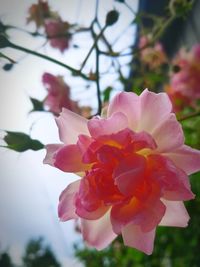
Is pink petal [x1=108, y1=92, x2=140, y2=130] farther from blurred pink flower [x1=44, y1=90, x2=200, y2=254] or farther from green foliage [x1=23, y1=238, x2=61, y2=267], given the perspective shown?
green foliage [x1=23, y1=238, x2=61, y2=267]

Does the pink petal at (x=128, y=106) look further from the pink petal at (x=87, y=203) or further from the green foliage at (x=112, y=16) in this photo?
the green foliage at (x=112, y=16)

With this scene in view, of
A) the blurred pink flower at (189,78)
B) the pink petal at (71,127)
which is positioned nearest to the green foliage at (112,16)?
the pink petal at (71,127)

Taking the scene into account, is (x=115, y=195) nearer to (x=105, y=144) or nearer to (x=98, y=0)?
(x=105, y=144)

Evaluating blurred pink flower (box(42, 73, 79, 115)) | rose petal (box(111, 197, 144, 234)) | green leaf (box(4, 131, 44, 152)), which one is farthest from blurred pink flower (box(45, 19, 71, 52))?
rose petal (box(111, 197, 144, 234))

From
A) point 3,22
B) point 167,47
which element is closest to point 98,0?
point 3,22

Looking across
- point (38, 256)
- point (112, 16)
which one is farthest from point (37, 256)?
point (112, 16)
